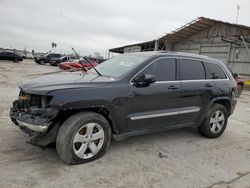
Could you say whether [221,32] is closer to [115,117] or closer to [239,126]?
[239,126]

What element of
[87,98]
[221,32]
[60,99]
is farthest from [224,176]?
[221,32]

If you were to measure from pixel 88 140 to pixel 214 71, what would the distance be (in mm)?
3210

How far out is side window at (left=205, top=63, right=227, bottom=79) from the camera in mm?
4812

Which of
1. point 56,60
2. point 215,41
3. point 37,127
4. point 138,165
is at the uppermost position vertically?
point 215,41

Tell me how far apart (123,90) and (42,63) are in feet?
98.4

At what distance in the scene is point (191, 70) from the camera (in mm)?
4500

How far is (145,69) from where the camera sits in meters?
3.84

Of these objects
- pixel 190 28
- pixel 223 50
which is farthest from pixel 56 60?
pixel 223 50

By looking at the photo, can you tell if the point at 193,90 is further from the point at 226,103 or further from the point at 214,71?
the point at 226,103

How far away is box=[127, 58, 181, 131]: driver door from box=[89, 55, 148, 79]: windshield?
8.6 inches

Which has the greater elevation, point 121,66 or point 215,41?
point 215,41

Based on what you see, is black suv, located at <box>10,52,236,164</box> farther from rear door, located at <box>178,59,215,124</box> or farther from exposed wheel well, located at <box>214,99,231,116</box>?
exposed wheel well, located at <box>214,99,231,116</box>

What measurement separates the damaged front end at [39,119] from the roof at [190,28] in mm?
20714

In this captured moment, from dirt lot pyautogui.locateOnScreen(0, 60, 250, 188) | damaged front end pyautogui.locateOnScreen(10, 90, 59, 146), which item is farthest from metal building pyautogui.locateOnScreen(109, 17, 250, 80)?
damaged front end pyautogui.locateOnScreen(10, 90, 59, 146)
